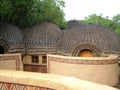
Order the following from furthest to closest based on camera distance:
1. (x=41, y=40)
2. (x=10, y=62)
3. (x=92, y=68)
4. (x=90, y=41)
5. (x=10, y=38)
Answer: (x=41, y=40) < (x=10, y=38) < (x=90, y=41) < (x=10, y=62) < (x=92, y=68)

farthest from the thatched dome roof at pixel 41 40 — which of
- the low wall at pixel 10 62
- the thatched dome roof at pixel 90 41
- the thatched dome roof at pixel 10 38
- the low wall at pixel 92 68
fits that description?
the low wall at pixel 92 68

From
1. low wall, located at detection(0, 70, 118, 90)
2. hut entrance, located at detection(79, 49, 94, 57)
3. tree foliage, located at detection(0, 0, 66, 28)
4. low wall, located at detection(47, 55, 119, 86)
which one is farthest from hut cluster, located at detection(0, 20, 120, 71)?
low wall, located at detection(0, 70, 118, 90)

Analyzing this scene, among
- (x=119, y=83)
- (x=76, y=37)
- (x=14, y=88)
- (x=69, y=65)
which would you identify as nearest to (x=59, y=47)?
(x=76, y=37)

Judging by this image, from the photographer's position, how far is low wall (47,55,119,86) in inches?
553

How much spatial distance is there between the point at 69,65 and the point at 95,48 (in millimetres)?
3143

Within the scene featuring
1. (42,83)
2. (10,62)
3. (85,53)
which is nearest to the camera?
(42,83)

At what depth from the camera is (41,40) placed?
19.1 metres

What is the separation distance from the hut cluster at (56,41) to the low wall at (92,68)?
93.9 inches

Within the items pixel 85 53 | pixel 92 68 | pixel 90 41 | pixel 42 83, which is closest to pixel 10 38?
pixel 85 53

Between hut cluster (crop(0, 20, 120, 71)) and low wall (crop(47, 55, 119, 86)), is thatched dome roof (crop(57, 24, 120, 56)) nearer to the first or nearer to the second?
hut cluster (crop(0, 20, 120, 71))

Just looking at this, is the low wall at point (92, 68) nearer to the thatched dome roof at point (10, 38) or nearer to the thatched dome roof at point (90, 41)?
the thatched dome roof at point (90, 41)

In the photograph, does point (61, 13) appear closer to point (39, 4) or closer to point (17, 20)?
point (39, 4)

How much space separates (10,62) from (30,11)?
8725 millimetres

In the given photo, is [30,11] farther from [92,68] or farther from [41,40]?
[92,68]
